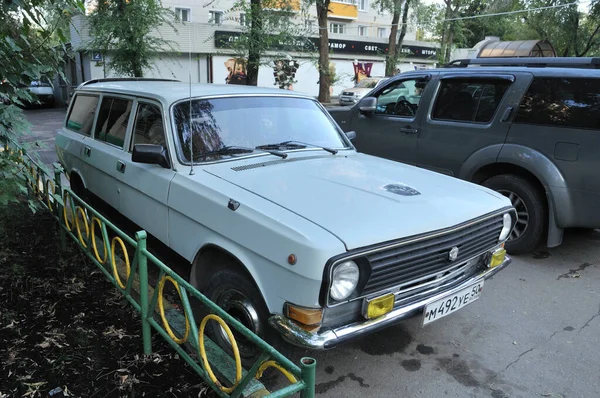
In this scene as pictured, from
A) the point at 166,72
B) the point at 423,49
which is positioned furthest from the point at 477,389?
the point at 423,49

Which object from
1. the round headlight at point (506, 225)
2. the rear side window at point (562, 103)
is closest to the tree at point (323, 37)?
the rear side window at point (562, 103)

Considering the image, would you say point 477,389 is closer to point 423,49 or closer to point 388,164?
point 388,164

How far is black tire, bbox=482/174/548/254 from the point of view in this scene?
15.5 feet

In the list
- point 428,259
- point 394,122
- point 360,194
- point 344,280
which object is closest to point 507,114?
point 394,122

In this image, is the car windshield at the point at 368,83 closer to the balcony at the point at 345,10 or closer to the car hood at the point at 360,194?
the balcony at the point at 345,10

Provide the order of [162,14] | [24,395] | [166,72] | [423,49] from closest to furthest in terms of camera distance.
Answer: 1. [24,395]
2. [162,14]
3. [166,72]
4. [423,49]

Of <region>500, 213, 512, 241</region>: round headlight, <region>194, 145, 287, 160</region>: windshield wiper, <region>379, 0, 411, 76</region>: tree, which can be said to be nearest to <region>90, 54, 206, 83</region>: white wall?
<region>379, 0, 411, 76</region>: tree

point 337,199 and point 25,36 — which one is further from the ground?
point 25,36

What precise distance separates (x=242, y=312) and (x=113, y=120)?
8.59 ft

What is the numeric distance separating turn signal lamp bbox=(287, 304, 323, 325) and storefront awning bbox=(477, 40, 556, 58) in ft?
48.1

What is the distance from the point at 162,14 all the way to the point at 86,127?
7.36m

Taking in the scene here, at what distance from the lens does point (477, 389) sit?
9.17 feet

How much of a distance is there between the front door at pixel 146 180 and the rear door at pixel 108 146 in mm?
137

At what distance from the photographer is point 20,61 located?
10.3ft
